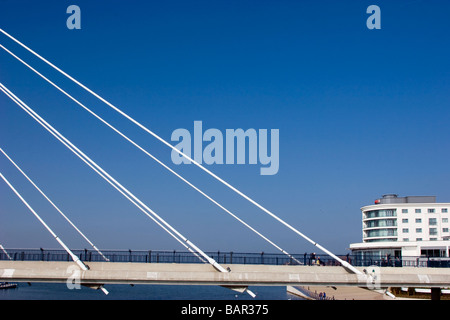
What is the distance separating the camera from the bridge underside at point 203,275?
24734 mm

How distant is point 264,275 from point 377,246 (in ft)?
206

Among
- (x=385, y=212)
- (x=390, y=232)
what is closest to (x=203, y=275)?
(x=390, y=232)

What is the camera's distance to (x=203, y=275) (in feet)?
82.5

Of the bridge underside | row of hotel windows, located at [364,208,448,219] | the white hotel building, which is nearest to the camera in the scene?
the bridge underside

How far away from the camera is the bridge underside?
2473 centimetres

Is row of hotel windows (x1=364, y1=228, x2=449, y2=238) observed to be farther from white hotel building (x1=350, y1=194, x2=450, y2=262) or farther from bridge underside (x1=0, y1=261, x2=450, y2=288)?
bridge underside (x1=0, y1=261, x2=450, y2=288)

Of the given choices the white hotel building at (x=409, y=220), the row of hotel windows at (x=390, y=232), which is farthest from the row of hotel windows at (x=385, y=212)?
the row of hotel windows at (x=390, y=232)

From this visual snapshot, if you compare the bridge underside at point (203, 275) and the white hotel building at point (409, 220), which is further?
the white hotel building at point (409, 220)

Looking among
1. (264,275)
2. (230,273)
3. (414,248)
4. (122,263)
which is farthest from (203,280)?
→ (414,248)

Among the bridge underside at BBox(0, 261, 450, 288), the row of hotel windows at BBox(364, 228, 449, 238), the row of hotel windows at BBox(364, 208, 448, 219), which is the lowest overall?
the bridge underside at BBox(0, 261, 450, 288)

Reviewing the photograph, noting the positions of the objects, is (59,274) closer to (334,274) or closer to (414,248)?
(334,274)

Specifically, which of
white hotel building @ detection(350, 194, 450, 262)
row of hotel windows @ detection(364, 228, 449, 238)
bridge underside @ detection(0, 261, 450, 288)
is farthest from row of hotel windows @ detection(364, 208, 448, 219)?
bridge underside @ detection(0, 261, 450, 288)

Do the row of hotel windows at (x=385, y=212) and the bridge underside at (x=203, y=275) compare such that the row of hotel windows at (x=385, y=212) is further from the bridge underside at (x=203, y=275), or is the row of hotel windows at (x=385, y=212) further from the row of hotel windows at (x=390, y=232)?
the bridge underside at (x=203, y=275)
